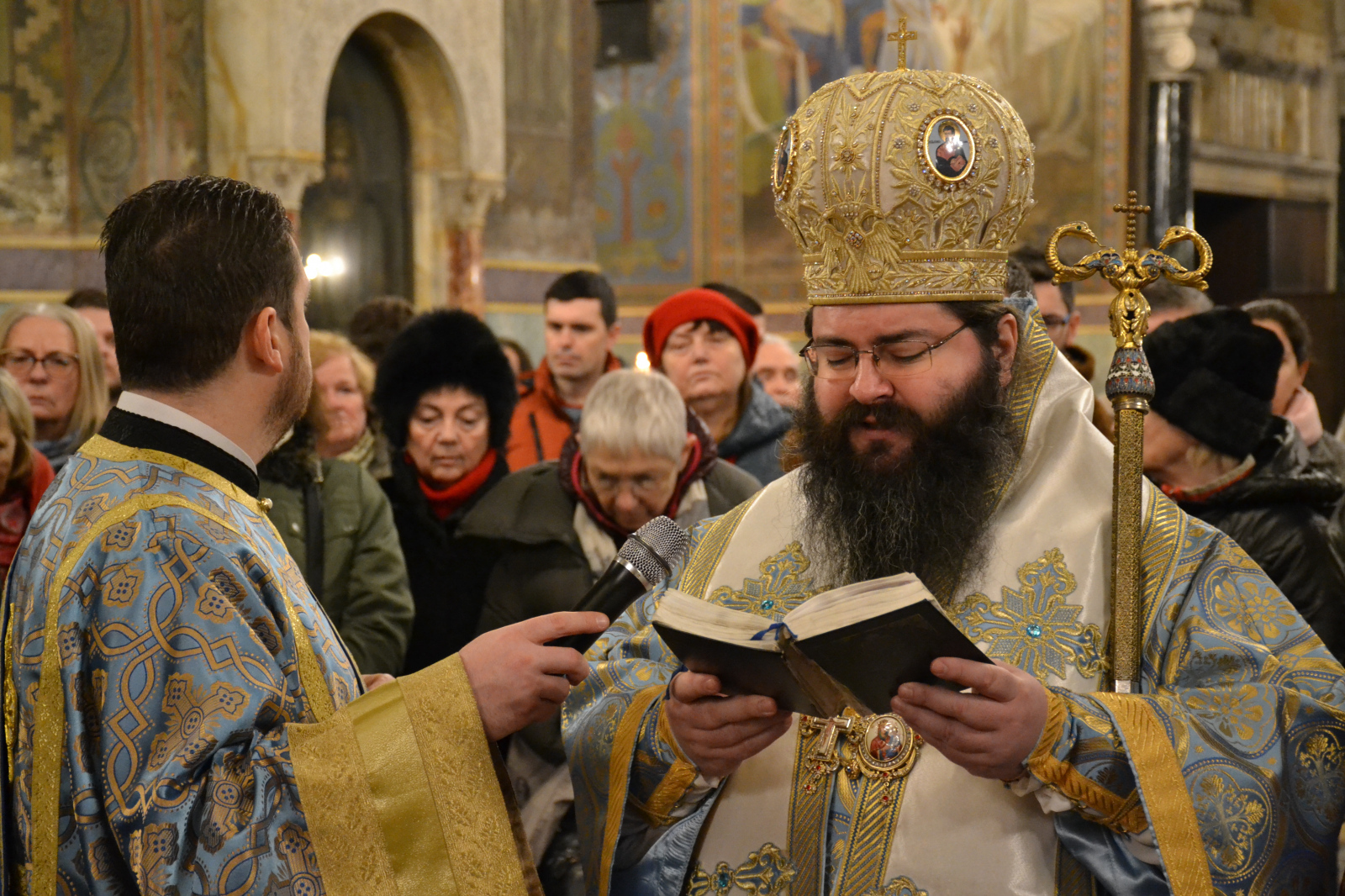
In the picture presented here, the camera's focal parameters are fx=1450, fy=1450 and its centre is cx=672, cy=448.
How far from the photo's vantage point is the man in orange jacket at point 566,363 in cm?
536

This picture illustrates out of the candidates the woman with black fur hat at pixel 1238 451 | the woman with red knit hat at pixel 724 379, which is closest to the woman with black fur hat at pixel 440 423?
the woman with red knit hat at pixel 724 379

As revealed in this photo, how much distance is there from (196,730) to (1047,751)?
1091mm

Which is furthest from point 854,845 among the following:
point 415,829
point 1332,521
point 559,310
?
point 559,310

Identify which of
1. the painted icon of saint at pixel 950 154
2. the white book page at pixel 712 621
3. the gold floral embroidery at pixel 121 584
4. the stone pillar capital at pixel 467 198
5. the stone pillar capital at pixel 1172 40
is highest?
the stone pillar capital at pixel 1172 40

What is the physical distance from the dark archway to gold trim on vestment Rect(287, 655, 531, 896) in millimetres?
7168

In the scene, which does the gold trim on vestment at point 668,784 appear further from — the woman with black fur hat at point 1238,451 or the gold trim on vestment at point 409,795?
the woman with black fur hat at point 1238,451

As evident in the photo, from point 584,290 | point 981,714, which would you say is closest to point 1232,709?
point 981,714

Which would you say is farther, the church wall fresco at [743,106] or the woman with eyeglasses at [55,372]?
the church wall fresco at [743,106]

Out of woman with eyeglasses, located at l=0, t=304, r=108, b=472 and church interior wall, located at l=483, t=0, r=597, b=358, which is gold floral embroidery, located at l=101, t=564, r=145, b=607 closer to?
woman with eyeglasses, located at l=0, t=304, r=108, b=472

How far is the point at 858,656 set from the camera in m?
A: 1.74

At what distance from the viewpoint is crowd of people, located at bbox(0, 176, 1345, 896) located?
3.48m

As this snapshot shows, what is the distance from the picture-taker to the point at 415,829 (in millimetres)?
1812

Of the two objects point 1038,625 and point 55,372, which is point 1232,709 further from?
point 55,372

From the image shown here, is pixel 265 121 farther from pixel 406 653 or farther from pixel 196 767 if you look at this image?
pixel 196 767
